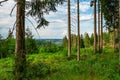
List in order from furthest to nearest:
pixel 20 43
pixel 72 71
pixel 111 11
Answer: pixel 111 11 → pixel 72 71 → pixel 20 43

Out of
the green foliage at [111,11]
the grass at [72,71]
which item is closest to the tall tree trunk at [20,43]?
the grass at [72,71]

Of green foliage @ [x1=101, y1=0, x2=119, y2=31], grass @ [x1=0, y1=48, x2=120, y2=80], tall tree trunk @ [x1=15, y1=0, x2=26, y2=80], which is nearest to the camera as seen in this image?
tall tree trunk @ [x1=15, y1=0, x2=26, y2=80]

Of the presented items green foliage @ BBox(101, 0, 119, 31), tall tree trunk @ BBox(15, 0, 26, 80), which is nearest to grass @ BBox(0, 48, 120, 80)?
tall tree trunk @ BBox(15, 0, 26, 80)

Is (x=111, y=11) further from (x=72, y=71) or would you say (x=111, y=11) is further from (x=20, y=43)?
(x=20, y=43)

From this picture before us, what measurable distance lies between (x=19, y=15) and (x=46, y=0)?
49.7 inches

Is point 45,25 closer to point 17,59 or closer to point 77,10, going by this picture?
point 17,59

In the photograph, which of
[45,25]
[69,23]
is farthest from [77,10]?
[45,25]

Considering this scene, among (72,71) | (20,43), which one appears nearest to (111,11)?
(72,71)

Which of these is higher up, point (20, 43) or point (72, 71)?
point (20, 43)

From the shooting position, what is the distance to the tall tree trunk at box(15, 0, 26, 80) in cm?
1074

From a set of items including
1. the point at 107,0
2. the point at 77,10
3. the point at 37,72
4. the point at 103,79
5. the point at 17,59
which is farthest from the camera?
the point at 107,0

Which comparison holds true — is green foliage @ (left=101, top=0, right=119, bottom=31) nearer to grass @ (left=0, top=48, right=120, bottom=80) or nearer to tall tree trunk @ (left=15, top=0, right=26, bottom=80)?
grass @ (left=0, top=48, right=120, bottom=80)

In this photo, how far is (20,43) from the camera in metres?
11.1

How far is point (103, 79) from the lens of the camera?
48.0 feet
